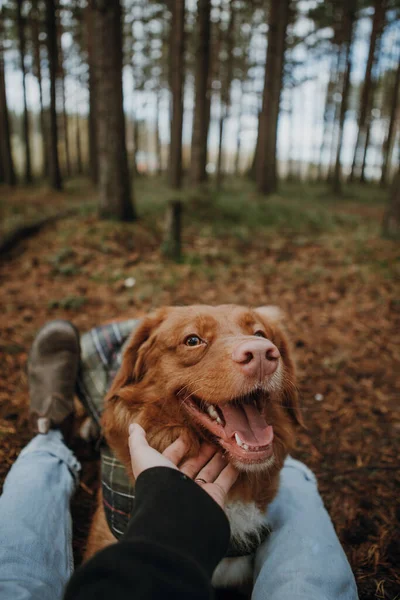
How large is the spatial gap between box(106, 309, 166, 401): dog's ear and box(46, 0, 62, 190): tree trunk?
14.8 metres

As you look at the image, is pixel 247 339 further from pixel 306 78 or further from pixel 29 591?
pixel 306 78

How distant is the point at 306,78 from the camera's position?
69.4 feet

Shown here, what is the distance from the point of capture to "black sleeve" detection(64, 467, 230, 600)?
47.1 inches

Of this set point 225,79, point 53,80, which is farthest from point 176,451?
point 225,79

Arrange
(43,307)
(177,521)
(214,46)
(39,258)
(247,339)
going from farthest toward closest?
(214,46) → (39,258) → (43,307) → (247,339) → (177,521)

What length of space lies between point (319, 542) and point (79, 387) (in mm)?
2191

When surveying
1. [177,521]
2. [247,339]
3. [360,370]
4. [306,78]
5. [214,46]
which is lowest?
[360,370]

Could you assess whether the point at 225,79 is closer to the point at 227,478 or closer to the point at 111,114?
the point at 111,114

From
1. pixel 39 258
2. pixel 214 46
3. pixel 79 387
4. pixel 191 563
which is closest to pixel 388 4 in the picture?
pixel 214 46

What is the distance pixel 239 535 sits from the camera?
7.38 ft

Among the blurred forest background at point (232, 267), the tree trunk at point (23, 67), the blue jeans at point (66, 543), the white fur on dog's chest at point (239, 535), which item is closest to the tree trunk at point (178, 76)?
the blurred forest background at point (232, 267)

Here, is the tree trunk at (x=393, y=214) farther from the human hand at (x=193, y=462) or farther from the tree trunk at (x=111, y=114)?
the human hand at (x=193, y=462)

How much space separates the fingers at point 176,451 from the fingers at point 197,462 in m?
0.05

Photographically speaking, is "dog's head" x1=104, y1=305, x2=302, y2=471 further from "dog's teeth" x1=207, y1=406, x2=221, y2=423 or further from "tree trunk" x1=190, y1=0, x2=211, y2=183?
"tree trunk" x1=190, y1=0, x2=211, y2=183
